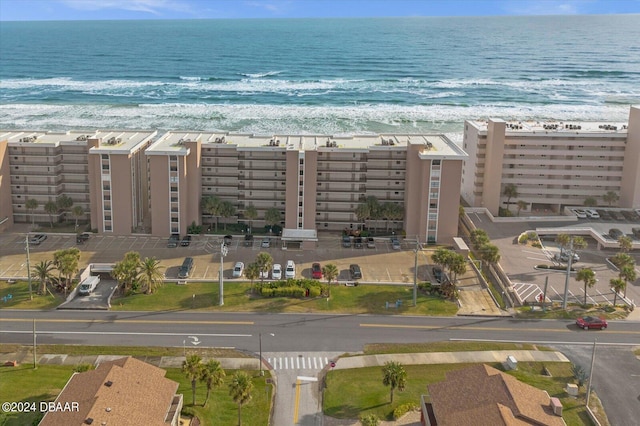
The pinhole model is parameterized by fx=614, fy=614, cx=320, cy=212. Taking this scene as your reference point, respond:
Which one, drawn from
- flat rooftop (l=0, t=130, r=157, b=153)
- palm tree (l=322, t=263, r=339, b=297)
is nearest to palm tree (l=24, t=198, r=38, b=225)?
flat rooftop (l=0, t=130, r=157, b=153)

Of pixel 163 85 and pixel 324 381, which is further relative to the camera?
pixel 163 85

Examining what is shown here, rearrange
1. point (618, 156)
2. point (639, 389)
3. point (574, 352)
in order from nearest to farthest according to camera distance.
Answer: point (639, 389) < point (574, 352) < point (618, 156)

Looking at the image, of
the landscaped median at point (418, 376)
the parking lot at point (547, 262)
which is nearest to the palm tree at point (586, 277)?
the parking lot at point (547, 262)

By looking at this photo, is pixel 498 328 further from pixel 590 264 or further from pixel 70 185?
pixel 70 185

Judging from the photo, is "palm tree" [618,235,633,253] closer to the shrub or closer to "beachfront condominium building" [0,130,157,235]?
the shrub

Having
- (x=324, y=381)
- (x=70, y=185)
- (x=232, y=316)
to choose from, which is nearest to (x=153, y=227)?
(x=70, y=185)

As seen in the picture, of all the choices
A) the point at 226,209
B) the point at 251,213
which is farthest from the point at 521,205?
the point at 226,209
